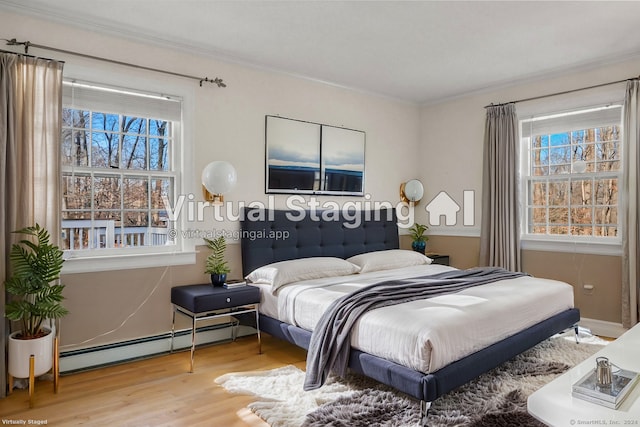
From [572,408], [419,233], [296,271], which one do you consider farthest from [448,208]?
[572,408]

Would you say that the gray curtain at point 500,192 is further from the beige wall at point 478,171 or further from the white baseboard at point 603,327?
the white baseboard at point 603,327

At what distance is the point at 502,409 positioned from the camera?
7.92ft

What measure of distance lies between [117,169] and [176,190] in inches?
19.4

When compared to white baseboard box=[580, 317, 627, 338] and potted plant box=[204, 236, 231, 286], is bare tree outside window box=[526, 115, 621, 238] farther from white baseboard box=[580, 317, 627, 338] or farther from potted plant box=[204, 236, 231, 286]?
potted plant box=[204, 236, 231, 286]

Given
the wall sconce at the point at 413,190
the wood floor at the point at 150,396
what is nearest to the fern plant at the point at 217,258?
the wood floor at the point at 150,396

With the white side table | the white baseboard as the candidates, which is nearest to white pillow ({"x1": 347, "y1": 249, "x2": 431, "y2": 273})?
the white baseboard

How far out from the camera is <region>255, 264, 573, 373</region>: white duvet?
7.47 ft

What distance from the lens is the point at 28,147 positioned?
2848mm

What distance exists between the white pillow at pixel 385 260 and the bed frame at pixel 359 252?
1.12 feet

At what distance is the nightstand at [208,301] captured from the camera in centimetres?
314

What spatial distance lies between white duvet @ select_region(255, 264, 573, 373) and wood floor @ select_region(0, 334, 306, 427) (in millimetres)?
556

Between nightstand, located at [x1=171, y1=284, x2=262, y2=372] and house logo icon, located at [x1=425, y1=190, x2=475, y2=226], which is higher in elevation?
house logo icon, located at [x1=425, y1=190, x2=475, y2=226]

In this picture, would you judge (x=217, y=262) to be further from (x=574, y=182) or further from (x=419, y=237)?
(x=574, y=182)

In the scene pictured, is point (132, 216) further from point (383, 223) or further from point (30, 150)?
point (383, 223)
